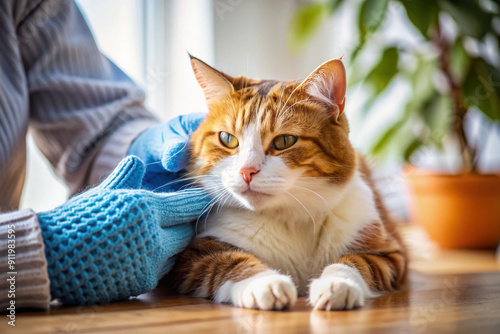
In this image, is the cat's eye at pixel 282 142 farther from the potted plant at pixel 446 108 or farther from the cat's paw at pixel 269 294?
the potted plant at pixel 446 108

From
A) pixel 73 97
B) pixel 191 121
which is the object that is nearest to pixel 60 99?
pixel 73 97

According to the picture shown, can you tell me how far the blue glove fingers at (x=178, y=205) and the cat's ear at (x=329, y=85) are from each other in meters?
0.34

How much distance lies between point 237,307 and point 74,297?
282 mm

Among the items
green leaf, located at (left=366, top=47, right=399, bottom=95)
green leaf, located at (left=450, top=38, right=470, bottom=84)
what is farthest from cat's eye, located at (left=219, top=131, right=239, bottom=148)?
green leaf, located at (left=450, top=38, right=470, bottom=84)

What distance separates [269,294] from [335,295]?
0.12 m

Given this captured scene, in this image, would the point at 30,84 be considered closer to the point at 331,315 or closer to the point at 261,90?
the point at 261,90

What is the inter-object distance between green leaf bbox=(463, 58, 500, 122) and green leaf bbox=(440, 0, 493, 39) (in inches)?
6.7

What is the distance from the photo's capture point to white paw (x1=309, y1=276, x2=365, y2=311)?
0.85m

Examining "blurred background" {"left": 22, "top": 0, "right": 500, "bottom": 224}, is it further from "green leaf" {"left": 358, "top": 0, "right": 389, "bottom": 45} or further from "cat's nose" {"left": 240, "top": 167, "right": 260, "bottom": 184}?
"cat's nose" {"left": 240, "top": 167, "right": 260, "bottom": 184}

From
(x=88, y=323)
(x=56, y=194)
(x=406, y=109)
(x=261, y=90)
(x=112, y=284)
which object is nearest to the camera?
(x=88, y=323)

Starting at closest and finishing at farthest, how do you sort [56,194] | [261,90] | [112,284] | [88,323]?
[88,323], [112,284], [261,90], [56,194]

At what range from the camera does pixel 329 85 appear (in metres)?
1.05

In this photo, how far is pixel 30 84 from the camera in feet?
4.33

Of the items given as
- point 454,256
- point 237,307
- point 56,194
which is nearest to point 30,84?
point 56,194
